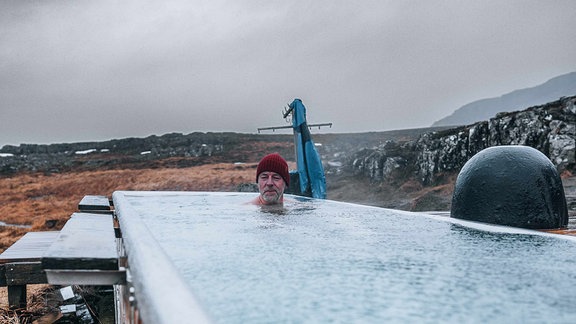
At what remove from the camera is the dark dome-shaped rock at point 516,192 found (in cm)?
357

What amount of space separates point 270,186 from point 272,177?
0.43 feet

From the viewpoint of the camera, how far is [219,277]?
170 cm

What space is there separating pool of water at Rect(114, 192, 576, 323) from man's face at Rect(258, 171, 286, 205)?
2.66 m

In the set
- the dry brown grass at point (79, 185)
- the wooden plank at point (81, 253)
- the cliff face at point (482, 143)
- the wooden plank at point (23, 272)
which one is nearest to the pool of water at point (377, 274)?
the wooden plank at point (81, 253)

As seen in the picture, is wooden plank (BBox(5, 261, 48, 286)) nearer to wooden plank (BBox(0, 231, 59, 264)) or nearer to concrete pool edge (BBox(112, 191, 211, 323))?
wooden plank (BBox(0, 231, 59, 264))

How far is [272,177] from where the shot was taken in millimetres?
5902

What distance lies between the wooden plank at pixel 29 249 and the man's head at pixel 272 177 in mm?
2780

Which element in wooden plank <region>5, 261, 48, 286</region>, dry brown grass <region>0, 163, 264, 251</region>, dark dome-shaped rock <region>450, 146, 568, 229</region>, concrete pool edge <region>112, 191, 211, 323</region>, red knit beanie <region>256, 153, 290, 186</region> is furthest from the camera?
dry brown grass <region>0, 163, 264, 251</region>

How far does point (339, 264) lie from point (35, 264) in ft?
13.6

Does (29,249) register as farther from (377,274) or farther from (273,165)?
(377,274)

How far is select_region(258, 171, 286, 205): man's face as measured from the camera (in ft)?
19.3

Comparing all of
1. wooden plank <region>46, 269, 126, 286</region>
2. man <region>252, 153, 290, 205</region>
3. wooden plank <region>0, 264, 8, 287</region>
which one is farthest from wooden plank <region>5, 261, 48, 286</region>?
wooden plank <region>46, 269, 126, 286</region>

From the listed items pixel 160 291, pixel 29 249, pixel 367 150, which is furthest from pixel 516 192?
pixel 367 150

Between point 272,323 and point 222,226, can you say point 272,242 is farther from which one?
point 272,323
